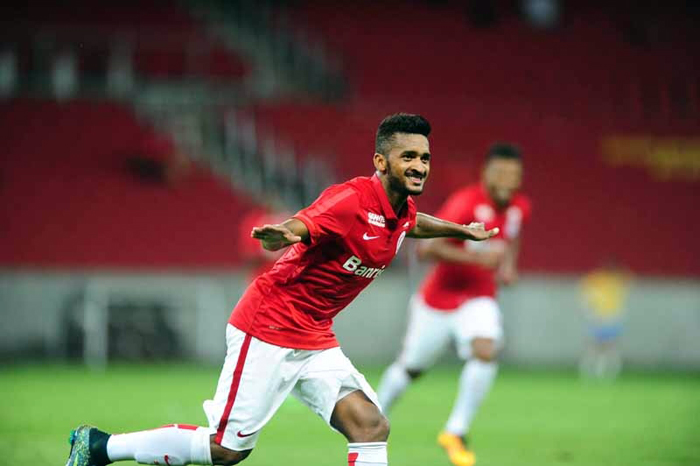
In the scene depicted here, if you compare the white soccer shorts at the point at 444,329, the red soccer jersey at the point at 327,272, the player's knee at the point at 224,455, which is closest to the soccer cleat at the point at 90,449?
the player's knee at the point at 224,455

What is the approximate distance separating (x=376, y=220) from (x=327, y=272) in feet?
1.38

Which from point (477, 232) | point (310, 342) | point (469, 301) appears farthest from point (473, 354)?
point (310, 342)

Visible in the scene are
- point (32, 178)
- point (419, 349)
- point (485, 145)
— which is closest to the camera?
point (419, 349)

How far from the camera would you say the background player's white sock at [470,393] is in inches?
375

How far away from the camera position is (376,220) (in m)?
6.35

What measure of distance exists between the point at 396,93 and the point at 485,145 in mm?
2258

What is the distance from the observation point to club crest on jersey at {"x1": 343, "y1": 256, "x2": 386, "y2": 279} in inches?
252

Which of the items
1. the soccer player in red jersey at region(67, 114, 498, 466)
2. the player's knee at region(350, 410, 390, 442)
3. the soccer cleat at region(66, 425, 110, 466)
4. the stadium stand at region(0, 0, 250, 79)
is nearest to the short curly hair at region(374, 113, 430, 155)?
the soccer player in red jersey at region(67, 114, 498, 466)

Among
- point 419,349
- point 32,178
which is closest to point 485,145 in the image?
point 32,178

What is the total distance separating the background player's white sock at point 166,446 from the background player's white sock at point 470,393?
134 inches

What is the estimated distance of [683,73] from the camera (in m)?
26.2

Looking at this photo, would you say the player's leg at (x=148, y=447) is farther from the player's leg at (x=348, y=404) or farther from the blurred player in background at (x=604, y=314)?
the blurred player in background at (x=604, y=314)

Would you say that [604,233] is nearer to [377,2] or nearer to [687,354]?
[687,354]

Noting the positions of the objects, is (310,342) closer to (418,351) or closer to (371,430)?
(371,430)
